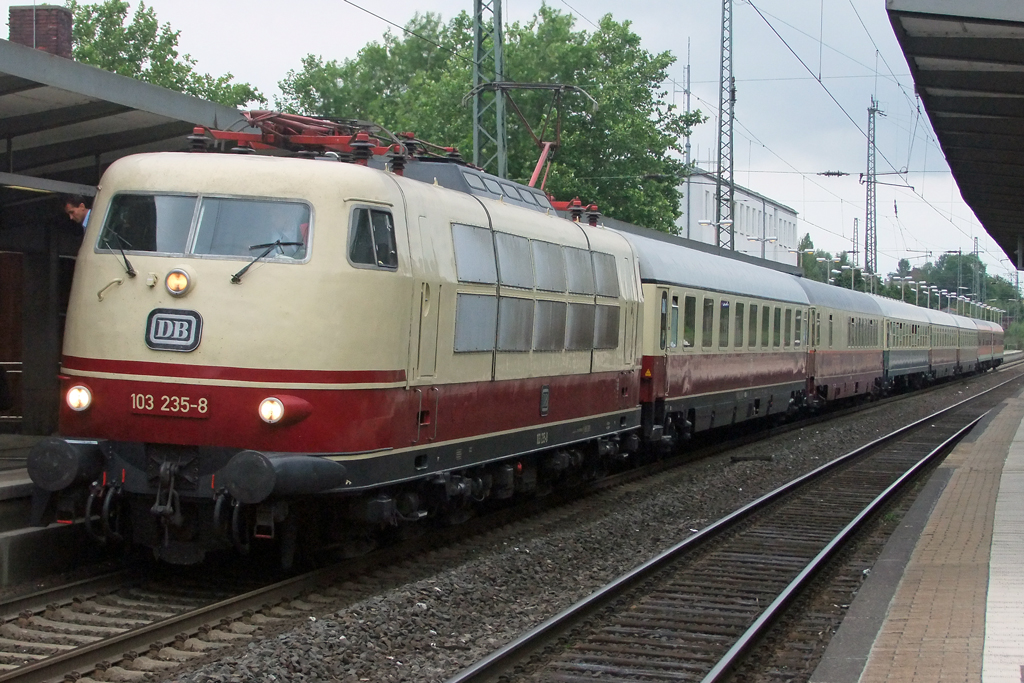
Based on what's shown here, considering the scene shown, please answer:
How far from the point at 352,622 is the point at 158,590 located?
173 cm

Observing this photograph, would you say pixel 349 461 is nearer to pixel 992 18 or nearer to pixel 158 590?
pixel 158 590

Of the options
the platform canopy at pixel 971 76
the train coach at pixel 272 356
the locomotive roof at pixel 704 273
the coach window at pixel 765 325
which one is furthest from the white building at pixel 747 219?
the train coach at pixel 272 356

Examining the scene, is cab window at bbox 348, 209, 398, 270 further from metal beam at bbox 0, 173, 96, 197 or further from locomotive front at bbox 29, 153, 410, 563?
metal beam at bbox 0, 173, 96, 197

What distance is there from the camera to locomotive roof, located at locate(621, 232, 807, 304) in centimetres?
1652

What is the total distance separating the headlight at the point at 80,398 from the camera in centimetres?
863

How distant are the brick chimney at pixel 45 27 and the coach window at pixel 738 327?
11153 millimetres

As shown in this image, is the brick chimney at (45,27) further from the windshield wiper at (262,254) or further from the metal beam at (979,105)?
the metal beam at (979,105)

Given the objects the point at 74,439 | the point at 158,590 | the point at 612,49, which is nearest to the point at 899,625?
the point at 158,590

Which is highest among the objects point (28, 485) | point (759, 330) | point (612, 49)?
point (612, 49)

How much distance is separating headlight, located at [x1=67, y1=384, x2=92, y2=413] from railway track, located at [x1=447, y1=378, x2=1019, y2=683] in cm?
349

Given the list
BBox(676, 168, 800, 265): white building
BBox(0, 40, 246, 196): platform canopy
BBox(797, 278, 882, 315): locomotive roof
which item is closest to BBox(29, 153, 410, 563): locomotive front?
BBox(0, 40, 246, 196): platform canopy

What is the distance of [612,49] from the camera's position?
54000 millimetres

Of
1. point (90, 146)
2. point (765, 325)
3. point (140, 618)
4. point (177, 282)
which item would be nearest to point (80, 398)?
point (177, 282)

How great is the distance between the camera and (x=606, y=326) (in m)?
13.7
